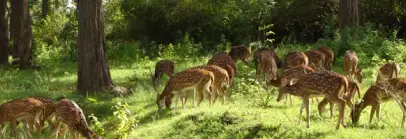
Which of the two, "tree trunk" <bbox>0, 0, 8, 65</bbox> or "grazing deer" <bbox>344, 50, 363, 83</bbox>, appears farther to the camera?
"tree trunk" <bbox>0, 0, 8, 65</bbox>

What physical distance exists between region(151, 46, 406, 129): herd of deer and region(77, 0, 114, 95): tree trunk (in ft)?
5.15

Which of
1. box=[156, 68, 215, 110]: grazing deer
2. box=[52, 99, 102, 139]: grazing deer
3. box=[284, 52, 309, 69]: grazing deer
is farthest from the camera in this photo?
box=[284, 52, 309, 69]: grazing deer

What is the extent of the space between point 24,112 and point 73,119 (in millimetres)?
1470

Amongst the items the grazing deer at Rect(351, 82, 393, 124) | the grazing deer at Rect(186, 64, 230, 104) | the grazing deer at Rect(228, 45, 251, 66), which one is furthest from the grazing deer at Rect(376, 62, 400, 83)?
the grazing deer at Rect(228, 45, 251, 66)

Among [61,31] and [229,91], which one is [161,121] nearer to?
[229,91]

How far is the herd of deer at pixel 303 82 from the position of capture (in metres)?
9.47

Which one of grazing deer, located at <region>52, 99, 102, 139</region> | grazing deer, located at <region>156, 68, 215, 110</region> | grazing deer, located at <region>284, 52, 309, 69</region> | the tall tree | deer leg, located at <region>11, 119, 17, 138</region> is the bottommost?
deer leg, located at <region>11, 119, 17, 138</region>

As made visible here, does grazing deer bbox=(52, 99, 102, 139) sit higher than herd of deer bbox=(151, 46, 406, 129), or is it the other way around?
herd of deer bbox=(151, 46, 406, 129)

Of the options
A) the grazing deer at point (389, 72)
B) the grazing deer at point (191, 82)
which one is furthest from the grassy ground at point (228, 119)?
the grazing deer at point (389, 72)

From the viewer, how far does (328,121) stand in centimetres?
1026

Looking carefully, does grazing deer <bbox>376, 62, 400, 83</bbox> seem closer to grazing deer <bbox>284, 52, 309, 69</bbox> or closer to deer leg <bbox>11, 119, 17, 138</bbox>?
grazing deer <bbox>284, 52, 309, 69</bbox>

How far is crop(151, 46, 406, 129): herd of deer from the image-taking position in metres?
9.47

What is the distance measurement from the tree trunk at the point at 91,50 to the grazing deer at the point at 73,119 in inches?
211

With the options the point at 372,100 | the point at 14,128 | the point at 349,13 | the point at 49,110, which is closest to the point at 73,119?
the point at 49,110
